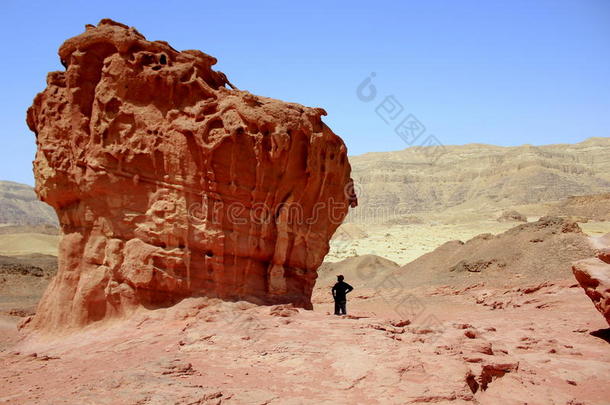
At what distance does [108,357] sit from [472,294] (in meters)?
13.8

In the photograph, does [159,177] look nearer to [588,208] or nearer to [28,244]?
[588,208]

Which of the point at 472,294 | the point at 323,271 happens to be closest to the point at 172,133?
the point at 472,294

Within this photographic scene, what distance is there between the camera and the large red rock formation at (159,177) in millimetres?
9781

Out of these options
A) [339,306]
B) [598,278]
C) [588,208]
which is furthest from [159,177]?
[588,208]

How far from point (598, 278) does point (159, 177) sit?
789cm

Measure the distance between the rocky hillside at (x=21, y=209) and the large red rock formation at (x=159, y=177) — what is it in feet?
276

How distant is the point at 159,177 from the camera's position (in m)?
9.95

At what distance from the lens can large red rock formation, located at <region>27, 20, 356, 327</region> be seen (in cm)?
978

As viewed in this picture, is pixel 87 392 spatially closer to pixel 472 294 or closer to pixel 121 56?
pixel 121 56

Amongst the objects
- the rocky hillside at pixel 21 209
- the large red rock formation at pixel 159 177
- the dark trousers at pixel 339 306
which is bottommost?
the dark trousers at pixel 339 306

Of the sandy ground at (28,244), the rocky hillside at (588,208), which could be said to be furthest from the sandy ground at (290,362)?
the sandy ground at (28,244)

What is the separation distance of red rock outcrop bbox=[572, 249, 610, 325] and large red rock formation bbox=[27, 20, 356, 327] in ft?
17.1

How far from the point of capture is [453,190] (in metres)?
80.8

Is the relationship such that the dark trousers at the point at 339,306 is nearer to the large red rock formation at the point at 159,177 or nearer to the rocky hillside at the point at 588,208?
the large red rock formation at the point at 159,177
